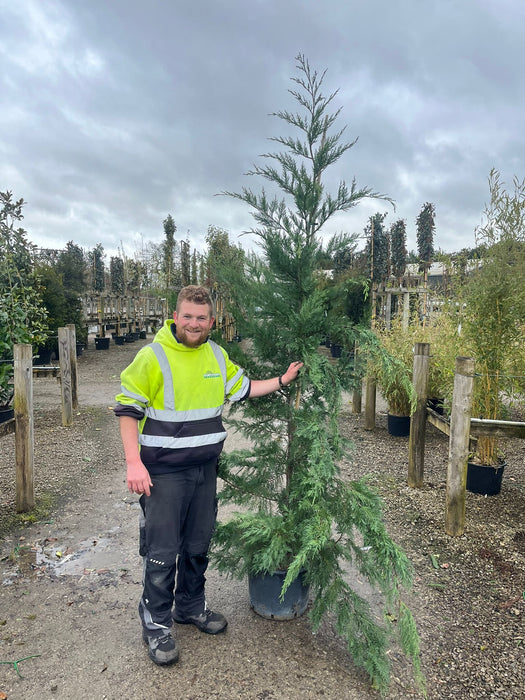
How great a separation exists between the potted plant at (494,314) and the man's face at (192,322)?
10.3 ft

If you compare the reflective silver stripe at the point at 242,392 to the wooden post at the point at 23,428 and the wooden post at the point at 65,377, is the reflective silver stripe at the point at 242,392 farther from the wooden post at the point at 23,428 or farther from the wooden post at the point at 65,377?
the wooden post at the point at 65,377

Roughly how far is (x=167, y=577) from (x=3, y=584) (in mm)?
1479

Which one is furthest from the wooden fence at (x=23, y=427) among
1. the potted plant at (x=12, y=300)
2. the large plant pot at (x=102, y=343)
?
the large plant pot at (x=102, y=343)

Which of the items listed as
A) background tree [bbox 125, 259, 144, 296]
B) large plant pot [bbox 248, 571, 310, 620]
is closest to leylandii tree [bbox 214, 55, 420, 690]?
large plant pot [bbox 248, 571, 310, 620]

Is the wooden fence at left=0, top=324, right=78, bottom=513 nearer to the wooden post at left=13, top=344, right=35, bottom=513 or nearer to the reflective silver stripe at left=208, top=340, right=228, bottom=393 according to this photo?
the wooden post at left=13, top=344, right=35, bottom=513

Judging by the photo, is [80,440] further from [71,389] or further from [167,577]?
[167,577]

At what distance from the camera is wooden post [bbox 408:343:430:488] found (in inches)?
188

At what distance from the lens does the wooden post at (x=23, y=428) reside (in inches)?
161

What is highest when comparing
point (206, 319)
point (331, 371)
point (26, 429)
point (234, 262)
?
point (234, 262)

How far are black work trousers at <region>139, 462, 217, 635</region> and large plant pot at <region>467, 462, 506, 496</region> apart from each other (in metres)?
3.11

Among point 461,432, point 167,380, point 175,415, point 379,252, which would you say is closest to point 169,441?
point 175,415

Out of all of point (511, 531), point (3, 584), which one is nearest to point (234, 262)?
point (3, 584)

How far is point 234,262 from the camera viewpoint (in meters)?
2.88

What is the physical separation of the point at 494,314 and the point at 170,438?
3.57 metres
